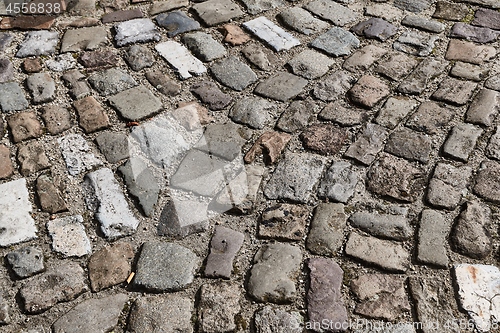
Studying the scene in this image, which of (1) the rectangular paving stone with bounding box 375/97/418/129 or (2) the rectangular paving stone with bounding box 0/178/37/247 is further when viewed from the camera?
(1) the rectangular paving stone with bounding box 375/97/418/129

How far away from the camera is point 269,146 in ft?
8.59

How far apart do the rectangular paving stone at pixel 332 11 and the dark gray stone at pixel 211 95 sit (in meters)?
0.96

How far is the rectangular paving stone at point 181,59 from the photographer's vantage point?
3038 mm

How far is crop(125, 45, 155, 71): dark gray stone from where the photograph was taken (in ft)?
10.1

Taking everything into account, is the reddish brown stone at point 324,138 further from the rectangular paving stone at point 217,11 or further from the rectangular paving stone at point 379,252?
the rectangular paving stone at point 217,11

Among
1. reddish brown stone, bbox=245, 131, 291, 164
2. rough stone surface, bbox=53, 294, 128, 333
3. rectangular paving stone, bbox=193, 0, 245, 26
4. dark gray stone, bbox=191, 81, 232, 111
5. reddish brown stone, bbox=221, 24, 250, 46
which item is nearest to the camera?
rough stone surface, bbox=53, 294, 128, 333

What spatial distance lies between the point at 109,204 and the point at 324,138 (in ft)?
3.44

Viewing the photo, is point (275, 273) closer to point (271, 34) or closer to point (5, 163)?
point (5, 163)

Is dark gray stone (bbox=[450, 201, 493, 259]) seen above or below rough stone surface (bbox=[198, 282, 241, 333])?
above

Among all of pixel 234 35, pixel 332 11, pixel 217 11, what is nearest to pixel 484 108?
pixel 332 11

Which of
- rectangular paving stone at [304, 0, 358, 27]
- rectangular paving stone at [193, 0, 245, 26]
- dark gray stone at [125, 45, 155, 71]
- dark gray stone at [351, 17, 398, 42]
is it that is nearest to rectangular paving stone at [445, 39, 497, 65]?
dark gray stone at [351, 17, 398, 42]

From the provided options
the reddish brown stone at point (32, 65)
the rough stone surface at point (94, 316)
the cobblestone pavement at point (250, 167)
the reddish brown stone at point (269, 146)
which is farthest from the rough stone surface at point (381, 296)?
the reddish brown stone at point (32, 65)

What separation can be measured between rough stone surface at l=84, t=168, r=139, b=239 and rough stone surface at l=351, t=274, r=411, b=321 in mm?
944

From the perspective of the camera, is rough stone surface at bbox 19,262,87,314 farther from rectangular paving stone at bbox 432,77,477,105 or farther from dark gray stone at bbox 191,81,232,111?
rectangular paving stone at bbox 432,77,477,105
